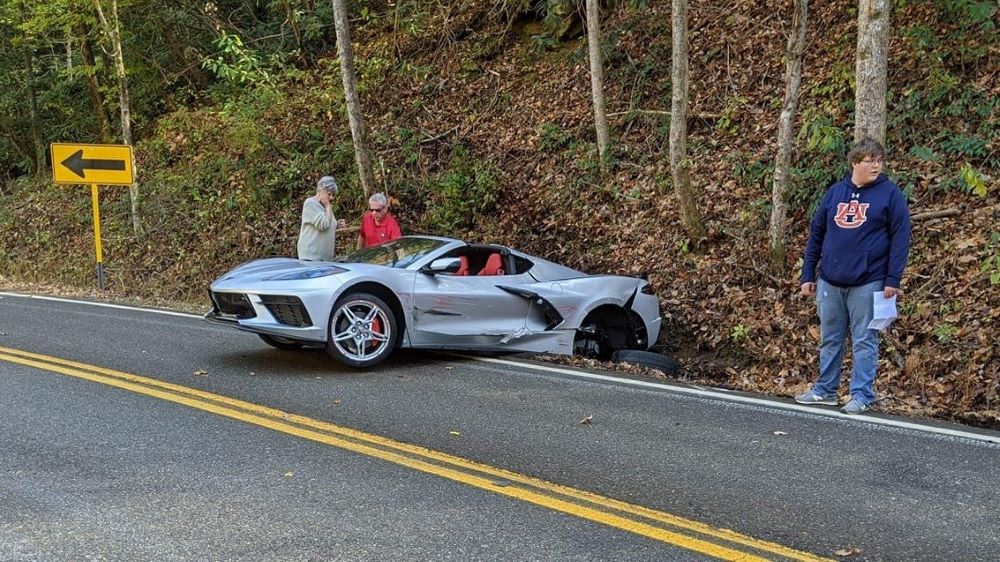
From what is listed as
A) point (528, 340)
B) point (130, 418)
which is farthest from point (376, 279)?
point (130, 418)

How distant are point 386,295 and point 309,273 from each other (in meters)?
0.70

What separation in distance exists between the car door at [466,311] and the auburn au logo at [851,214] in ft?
10.2

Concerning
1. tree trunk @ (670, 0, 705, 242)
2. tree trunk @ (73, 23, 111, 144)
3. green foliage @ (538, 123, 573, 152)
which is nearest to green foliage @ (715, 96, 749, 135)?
tree trunk @ (670, 0, 705, 242)

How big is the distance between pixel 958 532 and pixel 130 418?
4.75 m

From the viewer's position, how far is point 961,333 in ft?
23.2

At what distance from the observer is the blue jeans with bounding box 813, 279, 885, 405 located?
235 inches

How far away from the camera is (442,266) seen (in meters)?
7.33

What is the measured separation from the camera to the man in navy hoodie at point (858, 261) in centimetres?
579

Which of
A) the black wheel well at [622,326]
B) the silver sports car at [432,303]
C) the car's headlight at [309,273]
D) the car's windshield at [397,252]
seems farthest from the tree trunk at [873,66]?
the car's headlight at [309,273]

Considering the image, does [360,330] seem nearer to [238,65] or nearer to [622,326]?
[622,326]

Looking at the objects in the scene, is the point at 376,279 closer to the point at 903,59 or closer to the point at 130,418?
the point at 130,418

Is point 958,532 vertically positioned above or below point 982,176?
below

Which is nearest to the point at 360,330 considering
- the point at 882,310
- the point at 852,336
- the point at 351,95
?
the point at 852,336

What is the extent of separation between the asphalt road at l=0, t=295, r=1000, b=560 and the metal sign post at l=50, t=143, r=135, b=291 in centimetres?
768
